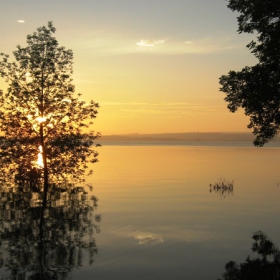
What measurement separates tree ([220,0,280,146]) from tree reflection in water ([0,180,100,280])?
539 inches

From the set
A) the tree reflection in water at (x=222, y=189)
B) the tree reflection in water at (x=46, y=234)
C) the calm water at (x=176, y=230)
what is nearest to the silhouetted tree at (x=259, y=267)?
the calm water at (x=176, y=230)

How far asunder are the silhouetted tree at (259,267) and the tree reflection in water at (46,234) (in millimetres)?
6731

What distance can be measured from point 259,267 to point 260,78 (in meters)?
12.7

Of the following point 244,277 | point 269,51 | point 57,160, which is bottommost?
point 244,277

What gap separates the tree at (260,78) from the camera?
21566mm

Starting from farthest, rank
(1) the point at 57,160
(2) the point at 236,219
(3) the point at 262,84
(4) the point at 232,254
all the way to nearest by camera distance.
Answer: (1) the point at 57,160 < (2) the point at 236,219 < (3) the point at 262,84 < (4) the point at 232,254

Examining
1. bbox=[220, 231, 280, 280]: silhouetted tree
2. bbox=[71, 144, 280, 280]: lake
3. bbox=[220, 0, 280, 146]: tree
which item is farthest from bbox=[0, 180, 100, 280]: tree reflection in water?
bbox=[220, 0, 280, 146]: tree

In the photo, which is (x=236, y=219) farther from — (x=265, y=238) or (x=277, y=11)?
(x=277, y=11)

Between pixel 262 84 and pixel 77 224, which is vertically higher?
pixel 262 84

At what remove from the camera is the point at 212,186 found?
4662cm

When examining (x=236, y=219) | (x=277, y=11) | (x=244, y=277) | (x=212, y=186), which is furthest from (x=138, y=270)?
(x=212, y=186)

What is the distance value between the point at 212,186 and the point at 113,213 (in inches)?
836

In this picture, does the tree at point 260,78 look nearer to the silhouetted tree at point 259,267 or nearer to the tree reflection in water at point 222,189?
the silhouetted tree at point 259,267

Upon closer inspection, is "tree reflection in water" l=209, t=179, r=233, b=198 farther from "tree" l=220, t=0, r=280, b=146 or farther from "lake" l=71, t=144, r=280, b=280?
"tree" l=220, t=0, r=280, b=146
